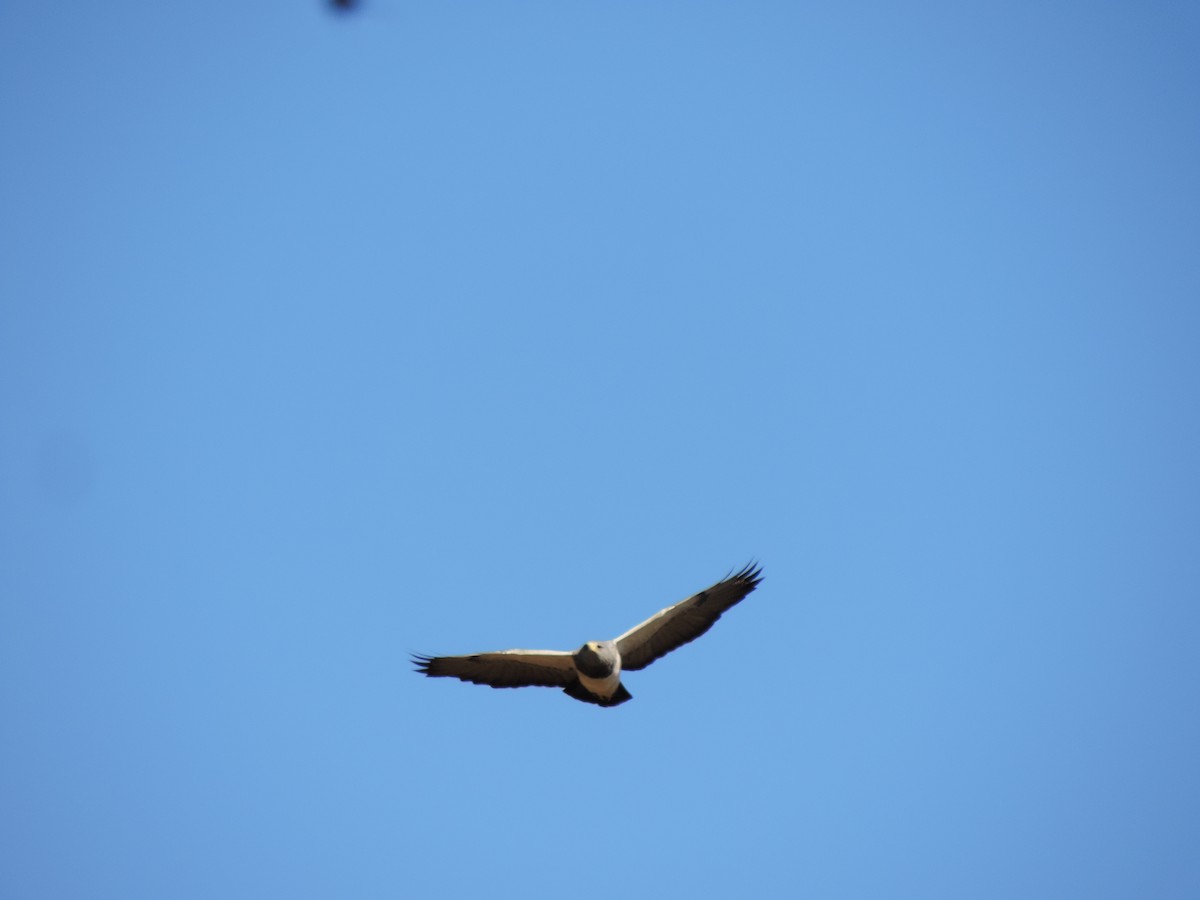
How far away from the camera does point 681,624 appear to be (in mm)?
13805

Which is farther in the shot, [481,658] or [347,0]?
[481,658]

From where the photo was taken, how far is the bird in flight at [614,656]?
44.0ft

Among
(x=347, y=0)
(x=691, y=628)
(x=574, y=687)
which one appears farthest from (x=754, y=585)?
(x=347, y=0)

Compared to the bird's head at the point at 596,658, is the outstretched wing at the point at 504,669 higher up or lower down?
higher up

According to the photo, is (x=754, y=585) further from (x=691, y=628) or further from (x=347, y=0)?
(x=347, y=0)

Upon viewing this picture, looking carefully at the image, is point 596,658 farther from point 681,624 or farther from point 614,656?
point 681,624

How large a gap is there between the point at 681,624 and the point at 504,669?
8.72 feet

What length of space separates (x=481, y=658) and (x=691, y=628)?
120 inches

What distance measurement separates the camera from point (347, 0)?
8.43 meters

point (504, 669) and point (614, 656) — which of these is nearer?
point (614, 656)

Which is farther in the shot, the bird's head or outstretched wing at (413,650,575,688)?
outstretched wing at (413,650,575,688)

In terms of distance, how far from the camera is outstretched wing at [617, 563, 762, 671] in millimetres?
13531

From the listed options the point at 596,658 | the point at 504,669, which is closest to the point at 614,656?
the point at 596,658

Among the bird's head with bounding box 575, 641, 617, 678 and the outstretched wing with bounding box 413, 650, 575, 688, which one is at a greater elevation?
the outstretched wing with bounding box 413, 650, 575, 688
